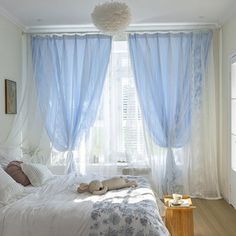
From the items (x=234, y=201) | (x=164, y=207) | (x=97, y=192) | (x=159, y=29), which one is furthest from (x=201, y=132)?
(x=97, y=192)

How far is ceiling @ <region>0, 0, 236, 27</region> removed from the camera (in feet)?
14.4

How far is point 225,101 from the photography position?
5301 millimetres

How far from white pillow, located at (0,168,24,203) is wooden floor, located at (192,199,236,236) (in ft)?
6.56

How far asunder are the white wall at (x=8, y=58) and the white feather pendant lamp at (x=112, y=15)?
6.19 feet

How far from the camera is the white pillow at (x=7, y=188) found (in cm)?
312

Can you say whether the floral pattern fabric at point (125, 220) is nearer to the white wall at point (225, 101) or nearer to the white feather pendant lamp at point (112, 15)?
the white feather pendant lamp at point (112, 15)

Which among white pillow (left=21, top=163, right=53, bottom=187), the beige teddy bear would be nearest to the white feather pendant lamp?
the beige teddy bear

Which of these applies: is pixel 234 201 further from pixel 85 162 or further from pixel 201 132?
pixel 85 162

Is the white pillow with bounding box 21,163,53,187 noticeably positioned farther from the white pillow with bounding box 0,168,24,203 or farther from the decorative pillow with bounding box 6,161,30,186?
the white pillow with bounding box 0,168,24,203

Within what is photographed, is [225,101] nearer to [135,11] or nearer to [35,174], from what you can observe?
[135,11]

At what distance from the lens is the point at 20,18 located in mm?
5086

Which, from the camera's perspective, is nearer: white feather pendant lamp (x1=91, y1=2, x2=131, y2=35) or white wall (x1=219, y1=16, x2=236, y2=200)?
white feather pendant lamp (x1=91, y1=2, x2=131, y2=35)

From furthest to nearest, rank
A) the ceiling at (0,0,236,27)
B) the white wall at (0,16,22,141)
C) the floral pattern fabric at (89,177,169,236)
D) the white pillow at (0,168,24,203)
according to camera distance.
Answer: the white wall at (0,16,22,141) < the ceiling at (0,0,236,27) < the white pillow at (0,168,24,203) < the floral pattern fabric at (89,177,169,236)

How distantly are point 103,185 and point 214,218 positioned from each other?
178 centimetres
